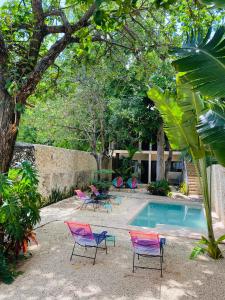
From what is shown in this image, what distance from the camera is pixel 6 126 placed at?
631 centimetres

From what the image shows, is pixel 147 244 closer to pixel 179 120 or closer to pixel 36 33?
pixel 179 120

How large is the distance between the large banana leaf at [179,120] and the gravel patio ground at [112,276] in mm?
2659

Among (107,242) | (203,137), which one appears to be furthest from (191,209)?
(203,137)

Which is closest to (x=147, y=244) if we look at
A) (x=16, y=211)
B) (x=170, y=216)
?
(x=16, y=211)

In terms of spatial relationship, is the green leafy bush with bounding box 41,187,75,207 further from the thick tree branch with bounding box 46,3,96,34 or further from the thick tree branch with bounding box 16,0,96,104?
the thick tree branch with bounding box 46,3,96,34

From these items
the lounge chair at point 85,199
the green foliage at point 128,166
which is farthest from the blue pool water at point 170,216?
the green foliage at point 128,166

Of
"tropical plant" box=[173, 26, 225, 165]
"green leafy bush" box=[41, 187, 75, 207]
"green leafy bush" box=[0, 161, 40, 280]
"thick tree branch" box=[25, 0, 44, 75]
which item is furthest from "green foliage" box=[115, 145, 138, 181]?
"tropical plant" box=[173, 26, 225, 165]

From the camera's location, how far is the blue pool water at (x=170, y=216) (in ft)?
42.5

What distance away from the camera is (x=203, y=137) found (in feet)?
13.4

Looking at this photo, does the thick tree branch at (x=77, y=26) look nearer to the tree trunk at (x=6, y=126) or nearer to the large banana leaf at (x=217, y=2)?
the tree trunk at (x=6, y=126)

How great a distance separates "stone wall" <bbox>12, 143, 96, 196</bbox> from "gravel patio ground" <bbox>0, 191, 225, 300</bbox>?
4.69 metres

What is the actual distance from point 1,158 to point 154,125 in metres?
13.9

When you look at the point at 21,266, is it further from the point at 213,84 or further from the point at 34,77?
the point at 213,84

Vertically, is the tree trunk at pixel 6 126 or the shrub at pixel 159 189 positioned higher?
the tree trunk at pixel 6 126
